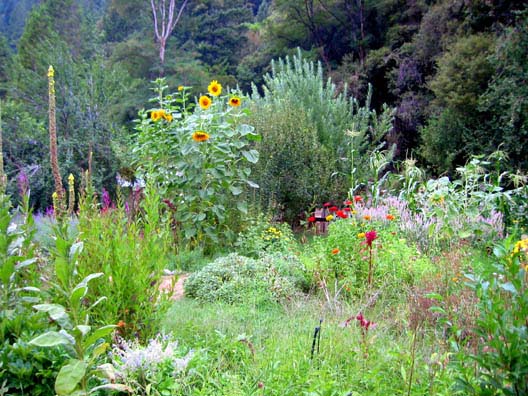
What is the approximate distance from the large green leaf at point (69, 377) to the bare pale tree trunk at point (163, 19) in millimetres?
18584

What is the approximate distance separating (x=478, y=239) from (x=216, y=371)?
3982 millimetres

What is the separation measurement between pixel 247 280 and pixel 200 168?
6.48 feet

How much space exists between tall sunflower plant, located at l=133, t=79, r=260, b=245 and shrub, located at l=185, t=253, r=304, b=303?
4.13ft

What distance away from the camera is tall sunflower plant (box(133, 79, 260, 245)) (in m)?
5.40

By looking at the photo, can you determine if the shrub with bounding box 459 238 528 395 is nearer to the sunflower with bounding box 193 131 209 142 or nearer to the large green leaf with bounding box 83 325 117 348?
the large green leaf with bounding box 83 325 117 348

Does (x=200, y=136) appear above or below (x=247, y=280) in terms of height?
above

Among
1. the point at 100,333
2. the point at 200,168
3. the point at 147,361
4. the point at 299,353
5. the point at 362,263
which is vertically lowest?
the point at 362,263

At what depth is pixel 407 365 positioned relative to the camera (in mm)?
2279

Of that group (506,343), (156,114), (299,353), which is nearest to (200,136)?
(156,114)

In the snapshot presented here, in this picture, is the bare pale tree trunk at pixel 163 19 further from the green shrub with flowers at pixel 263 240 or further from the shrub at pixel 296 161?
the green shrub with flowers at pixel 263 240

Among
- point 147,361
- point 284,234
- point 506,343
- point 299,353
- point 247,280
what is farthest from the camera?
point 284,234

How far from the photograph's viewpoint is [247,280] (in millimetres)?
3852

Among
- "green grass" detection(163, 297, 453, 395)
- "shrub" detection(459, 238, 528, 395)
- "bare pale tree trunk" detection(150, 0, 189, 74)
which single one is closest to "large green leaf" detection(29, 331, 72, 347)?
"green grass" detection(163, 297, 453, 395)

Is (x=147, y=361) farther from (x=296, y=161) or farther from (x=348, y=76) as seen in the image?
(x=348, y=76)
